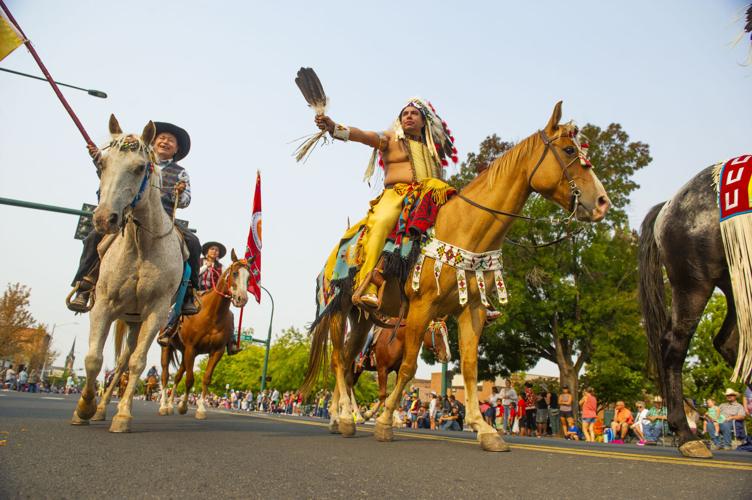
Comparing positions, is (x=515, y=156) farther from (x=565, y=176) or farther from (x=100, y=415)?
(x=100, y=415)

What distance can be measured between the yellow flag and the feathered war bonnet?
4.13 metres

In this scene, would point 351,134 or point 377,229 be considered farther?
point 351,134

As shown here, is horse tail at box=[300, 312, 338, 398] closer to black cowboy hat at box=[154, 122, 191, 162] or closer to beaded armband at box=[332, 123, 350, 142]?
beaded armband at box=[332, 123, 350, 142]

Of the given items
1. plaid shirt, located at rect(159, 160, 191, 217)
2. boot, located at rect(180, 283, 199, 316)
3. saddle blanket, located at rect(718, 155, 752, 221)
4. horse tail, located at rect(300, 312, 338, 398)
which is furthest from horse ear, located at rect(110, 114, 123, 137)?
saddle blanket, located at rect(718, 155, 752, 221)

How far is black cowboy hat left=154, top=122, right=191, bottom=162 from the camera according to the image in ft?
26.7

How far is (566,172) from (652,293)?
7.31ft

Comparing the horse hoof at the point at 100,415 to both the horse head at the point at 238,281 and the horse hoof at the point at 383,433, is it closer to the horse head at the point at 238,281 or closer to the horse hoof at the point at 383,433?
the horse hoof at the point at 383,433

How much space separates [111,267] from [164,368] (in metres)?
6.71

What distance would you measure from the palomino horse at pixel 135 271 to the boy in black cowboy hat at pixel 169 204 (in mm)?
637

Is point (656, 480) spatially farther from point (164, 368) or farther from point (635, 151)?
point (635, 151)

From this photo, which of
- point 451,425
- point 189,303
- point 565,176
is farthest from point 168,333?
point 451,425

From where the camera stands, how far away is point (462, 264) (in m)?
5.69

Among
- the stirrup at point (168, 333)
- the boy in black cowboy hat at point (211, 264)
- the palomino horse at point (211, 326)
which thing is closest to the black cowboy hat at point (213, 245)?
the boy in black cowboy hat at point (211, 264)

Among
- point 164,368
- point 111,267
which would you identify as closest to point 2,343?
point 164,368
